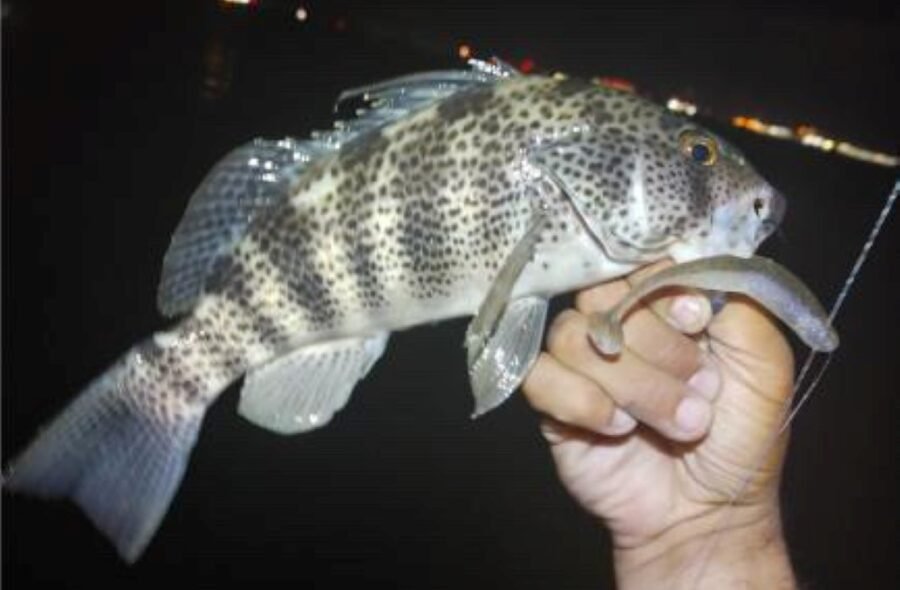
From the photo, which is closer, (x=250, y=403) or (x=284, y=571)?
(x=250, y=403)

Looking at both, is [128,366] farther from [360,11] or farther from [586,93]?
[360,11]

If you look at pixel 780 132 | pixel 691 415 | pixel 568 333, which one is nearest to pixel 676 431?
pixel 691 415

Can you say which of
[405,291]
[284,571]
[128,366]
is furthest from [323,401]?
[284,571]

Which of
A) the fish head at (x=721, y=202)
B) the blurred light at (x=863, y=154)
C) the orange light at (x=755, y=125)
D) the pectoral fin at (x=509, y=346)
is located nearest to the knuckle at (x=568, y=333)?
the pectoral fin at (x=509, y=346)

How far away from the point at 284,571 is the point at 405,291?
5.03 m

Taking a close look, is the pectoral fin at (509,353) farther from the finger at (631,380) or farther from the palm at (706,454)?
the palm at (706,454)

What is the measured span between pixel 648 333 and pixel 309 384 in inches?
27.5

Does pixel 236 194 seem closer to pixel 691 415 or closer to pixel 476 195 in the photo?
pixel 476 195

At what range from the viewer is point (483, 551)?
6.89 meters

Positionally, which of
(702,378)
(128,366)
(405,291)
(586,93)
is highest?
(586,93)

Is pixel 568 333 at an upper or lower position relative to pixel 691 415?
upper

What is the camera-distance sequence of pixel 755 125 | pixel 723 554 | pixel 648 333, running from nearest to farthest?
pixel 648 333 < pixel 723 554 < pixel 755 125

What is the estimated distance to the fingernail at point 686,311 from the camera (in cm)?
182

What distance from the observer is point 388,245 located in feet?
5.87
